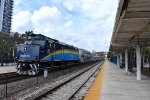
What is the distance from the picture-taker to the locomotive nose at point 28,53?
24969mm

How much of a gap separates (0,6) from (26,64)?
176 meters

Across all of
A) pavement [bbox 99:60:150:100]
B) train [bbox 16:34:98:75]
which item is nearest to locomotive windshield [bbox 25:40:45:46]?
train [bbox 16:34:98:75]

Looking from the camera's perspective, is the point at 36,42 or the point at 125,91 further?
the point at 36,42

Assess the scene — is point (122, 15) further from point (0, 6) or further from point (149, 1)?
point (0, 6)

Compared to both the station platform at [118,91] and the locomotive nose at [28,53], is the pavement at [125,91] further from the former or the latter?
the locomotive nose at [28,53]

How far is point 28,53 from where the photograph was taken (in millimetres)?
25000

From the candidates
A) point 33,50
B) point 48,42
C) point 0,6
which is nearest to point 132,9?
point 33,50

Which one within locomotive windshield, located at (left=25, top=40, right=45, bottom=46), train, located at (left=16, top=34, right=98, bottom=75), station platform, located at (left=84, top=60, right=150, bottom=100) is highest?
locomotive windshield, located at (left=25, top=40, right=45, bottom=46)

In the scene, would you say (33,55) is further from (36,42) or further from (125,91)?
(125,91)

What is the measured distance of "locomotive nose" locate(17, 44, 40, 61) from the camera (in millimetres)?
24969

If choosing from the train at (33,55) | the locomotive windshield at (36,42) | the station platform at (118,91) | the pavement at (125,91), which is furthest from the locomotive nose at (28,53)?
the pavement at (125,91)

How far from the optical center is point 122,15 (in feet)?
39.7

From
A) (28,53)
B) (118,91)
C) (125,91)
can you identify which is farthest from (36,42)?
(125,91)

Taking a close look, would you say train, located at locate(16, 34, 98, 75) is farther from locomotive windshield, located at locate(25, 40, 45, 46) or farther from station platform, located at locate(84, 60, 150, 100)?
station platform, located at locate(84, 60, 150, 100)
